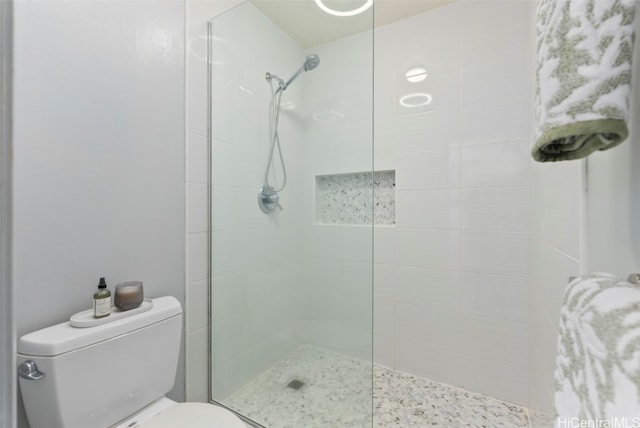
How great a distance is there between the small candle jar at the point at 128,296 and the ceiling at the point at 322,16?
1397mm

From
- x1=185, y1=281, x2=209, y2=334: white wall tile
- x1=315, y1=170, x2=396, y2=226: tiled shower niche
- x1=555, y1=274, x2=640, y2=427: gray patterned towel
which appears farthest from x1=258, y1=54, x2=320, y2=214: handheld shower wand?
x1=555, y1=274, x2=640, y2=427: gray patterned towel

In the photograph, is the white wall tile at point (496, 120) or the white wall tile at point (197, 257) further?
the white wall tile at point (496, 120)

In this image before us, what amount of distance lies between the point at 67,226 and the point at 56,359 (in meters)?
0.39

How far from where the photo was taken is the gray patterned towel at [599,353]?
0.26 m

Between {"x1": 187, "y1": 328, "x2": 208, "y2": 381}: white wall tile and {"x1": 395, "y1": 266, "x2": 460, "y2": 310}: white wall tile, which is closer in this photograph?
{"x1": 187, "y1": 328, "x2": 208, "y2": 381}: white wall tile

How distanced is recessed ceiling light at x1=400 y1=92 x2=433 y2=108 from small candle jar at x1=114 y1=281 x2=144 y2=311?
5.55 ft

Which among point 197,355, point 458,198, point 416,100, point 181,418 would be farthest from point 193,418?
point 416,100

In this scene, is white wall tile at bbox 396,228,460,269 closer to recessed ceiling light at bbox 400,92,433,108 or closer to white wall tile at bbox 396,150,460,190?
white wall tile at bbox 396,150,460,190

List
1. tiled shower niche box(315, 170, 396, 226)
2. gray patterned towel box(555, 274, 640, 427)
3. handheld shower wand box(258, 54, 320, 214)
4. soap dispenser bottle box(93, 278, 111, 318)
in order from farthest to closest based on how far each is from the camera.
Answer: handheld shower wand box(258, 54, 320, 214)
tiled shower niche box(315, 170, 396, 226)
soap dispenser bottle box(93, 278, 111, 318)
gray patterned towel box(555, 274, 640, 427)

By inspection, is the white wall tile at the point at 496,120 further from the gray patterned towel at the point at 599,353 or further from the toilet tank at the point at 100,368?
the toilet tank at the point at 100,368

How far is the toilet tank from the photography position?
2.38 feet

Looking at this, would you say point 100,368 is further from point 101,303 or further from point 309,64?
point 309,64

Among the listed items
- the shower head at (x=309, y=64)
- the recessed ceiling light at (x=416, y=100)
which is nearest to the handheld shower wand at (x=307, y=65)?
the shower head at (x=309, y=64)

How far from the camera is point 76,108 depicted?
2.86ft
